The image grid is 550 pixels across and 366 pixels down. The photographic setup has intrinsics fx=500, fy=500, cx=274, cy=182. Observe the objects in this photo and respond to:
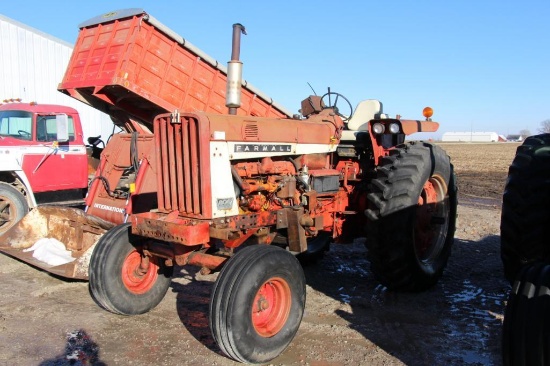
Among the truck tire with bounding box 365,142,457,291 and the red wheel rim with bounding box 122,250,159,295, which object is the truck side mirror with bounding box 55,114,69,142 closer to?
the red wheel rim with bounding box 122,250,159,295

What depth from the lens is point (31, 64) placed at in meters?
16.1

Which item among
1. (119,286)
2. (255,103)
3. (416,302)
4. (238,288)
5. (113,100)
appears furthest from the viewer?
(255,103)

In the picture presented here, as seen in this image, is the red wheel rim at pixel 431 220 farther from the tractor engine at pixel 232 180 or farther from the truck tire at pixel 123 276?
the truck tire at pixel 123 276

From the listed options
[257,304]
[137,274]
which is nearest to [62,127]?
[137,274]

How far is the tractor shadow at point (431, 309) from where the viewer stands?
3779 mm

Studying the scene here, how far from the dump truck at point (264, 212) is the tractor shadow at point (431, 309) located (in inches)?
10.2

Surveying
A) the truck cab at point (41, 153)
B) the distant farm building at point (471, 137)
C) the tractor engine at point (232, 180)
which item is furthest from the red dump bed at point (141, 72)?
the distant farm building at point (471, 137)

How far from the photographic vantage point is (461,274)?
230 inches

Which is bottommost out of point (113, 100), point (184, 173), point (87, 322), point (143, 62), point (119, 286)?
point (87, 322)

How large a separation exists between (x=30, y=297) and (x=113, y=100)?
13.5 ft

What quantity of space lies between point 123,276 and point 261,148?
5.38ft

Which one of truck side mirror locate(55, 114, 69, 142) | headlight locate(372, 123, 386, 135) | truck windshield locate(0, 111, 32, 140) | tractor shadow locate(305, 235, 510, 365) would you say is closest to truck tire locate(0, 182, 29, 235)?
truck windshield locate(0, 111, 32, 140)

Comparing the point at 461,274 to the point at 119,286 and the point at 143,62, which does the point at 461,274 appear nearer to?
the point at 119,286

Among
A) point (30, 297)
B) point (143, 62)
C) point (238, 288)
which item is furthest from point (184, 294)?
point (143, 62)
